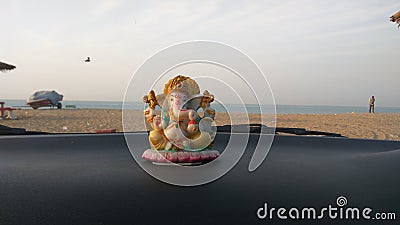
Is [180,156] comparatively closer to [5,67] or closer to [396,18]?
[396,18]

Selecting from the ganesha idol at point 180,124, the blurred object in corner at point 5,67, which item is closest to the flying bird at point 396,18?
the ganesha idol at point 180,124

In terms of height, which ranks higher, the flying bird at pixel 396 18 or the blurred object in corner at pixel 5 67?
the flying bird at pixel 396 18

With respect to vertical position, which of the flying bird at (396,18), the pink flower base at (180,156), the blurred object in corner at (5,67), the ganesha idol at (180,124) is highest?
the flying bird at (396,18)

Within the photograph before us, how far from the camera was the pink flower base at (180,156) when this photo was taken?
5.44 m

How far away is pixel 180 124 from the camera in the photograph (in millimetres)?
5691

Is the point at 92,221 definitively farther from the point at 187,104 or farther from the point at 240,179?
the point at 187,104

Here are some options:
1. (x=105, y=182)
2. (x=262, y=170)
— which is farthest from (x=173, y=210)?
(x=262, y=170)

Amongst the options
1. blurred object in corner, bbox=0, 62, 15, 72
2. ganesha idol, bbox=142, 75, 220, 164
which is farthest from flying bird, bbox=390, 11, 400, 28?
blurred object in corner, bbox=0, 62, 15, 72

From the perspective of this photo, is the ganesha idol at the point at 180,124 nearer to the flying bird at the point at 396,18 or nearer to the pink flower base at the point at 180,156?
the pink flower base at the point at 180,156

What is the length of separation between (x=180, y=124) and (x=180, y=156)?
50 cm

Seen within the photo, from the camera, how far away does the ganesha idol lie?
18.1 feet

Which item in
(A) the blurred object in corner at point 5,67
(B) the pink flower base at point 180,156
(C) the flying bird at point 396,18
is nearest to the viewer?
(B) the pink flower base at point 180,156

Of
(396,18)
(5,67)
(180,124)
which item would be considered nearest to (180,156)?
(180,124)

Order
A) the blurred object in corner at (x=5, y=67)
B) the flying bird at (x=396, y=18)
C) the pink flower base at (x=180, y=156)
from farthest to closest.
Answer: the blurred object in corner at (x=5, y=67), the flying bird at (x=396, y=18), the pink flower base at (x=180, y=156)
